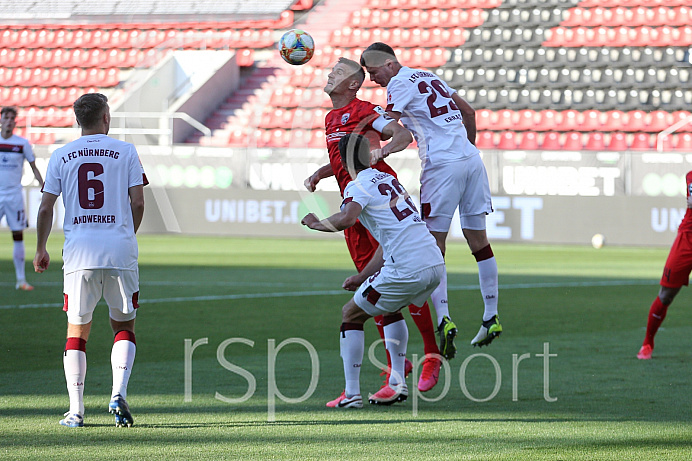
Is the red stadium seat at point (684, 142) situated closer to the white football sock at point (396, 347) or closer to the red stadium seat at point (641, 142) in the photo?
the red stadium seat at point (641, 142)

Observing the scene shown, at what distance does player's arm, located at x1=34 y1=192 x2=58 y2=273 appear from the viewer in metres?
5.89

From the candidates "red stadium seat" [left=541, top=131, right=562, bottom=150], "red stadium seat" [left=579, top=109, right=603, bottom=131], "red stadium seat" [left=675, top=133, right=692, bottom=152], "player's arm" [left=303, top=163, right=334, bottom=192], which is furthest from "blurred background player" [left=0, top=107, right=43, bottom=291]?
"red stadium seat" [left=579, top=109, right=603, bottom=131]

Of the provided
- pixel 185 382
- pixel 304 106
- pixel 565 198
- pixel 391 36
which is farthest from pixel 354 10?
pixel 185 382

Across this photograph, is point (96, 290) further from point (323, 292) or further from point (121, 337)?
point (323, 292)

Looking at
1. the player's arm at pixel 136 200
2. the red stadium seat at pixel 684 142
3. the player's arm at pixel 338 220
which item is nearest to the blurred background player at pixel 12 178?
the player's arm at pixel 136 200

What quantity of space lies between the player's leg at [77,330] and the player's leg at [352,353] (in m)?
1.53

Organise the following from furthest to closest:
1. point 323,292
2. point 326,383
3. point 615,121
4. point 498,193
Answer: point 615,121, point 498,193, point 323,292, point 326,383

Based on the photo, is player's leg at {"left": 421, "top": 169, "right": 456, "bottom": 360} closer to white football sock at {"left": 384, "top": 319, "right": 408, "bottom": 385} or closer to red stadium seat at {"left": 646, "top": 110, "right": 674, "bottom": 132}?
white football sock at {"left": 384, "top": 319, "right": 408, "bottom": 385}

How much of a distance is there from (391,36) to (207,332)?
22171 millimetres

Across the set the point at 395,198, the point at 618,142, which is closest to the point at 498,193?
the point at 618,142

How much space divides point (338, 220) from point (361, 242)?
1332mm

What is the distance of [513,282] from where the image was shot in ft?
50.7

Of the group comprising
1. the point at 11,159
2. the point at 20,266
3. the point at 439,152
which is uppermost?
the point at 11,159

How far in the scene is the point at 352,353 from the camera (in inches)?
257
